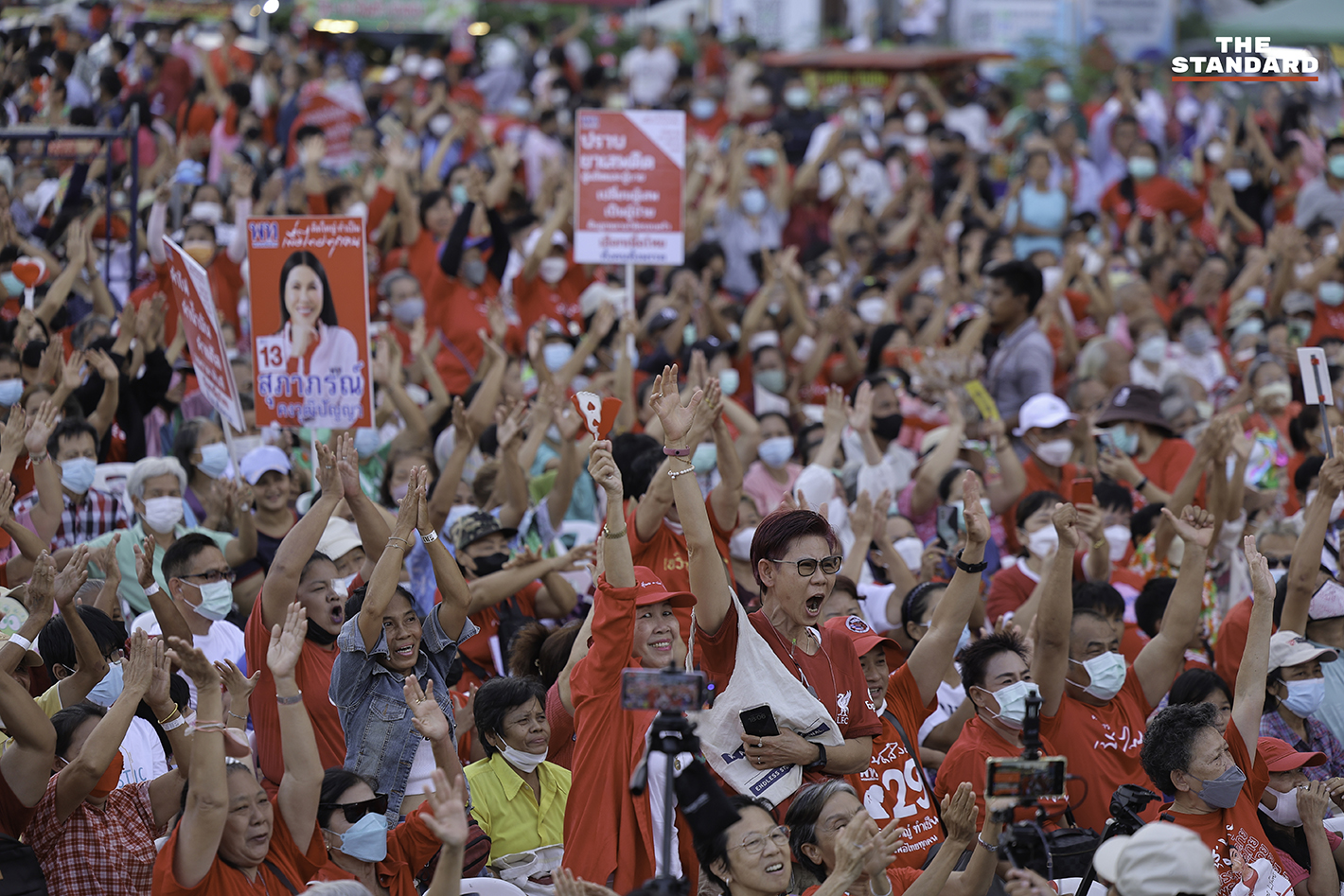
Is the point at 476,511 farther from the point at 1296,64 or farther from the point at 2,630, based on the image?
the point at 1296,64

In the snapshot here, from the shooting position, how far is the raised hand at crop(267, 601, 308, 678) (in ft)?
16.1

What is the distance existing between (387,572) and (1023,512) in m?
3.85

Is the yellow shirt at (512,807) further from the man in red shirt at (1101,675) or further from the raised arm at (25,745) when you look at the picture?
the man in red shirt at (1101,675)

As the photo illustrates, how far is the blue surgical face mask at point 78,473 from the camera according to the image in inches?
304

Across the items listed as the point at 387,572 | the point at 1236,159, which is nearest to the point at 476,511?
the point at 387,572

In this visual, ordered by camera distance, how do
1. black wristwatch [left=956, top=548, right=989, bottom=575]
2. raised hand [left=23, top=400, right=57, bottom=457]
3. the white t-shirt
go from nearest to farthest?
black wristwatch [left=956, top=548, right=989, bottom=575]
the white t-shirt
raised hand [left=23, top=400, right=57, bottom=457]

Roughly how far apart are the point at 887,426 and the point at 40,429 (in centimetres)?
499

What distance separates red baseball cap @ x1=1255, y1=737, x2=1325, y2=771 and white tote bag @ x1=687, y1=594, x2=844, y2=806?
2.09 meters

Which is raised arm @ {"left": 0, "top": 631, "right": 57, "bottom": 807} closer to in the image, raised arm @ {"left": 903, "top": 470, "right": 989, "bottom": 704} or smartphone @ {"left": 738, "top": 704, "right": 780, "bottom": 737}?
smartphone @ {"left": 738, "top": 704, "right": 780, "bottom": 737}

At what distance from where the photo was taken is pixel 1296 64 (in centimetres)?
1716

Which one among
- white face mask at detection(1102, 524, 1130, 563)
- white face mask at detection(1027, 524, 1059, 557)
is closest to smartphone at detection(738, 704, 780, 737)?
white face mask at detection(1027, 524, 1059, 557)

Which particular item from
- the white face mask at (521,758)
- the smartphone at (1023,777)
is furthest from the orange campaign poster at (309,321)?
the smartphone at (1023,777)

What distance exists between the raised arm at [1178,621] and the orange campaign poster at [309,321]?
13.5ft

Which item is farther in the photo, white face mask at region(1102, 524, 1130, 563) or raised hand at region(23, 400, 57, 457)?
white face mask at region(1102, 524, 1130, 563)
